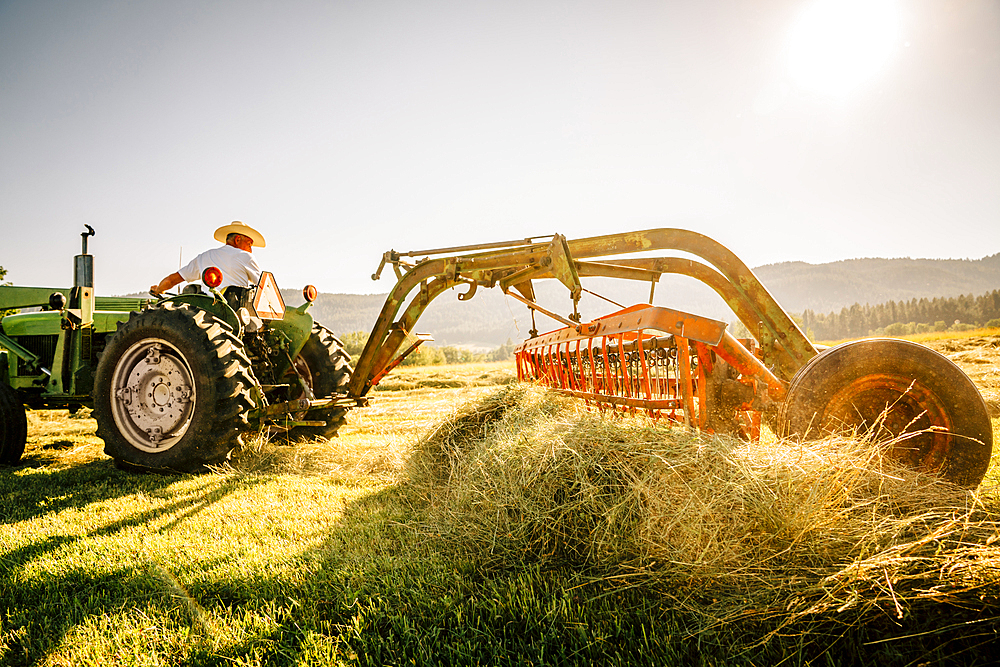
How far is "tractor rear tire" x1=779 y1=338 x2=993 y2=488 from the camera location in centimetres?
213

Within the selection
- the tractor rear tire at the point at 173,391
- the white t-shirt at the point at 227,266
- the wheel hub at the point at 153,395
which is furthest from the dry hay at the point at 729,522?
the white t-shirt at the point at 227,266

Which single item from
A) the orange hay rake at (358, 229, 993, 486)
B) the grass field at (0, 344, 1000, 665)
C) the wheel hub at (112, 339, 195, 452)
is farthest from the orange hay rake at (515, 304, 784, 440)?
the wheel hub at (112, 339, 195, 452)

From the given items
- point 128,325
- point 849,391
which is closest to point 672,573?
point 849,391

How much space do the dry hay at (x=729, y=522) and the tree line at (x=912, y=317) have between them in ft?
115

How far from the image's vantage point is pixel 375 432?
4.91 metres

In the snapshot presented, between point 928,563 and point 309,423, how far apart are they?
12.7 feet

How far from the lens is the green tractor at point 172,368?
10.8 feet

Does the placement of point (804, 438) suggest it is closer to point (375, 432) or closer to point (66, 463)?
point (375, 432)

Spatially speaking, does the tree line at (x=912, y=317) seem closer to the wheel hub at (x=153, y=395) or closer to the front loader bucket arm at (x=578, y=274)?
the front loader bucket arm at (x=578, y=274)

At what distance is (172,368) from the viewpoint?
344 cm

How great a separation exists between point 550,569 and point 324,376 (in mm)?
3599

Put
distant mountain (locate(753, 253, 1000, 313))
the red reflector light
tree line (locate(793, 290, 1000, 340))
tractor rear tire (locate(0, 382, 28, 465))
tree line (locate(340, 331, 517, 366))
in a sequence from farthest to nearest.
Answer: distant mountain (locate(753, 253, 1000, 313)) → tree line (locate(793, 290, 1000, 340)) → tree line (locate(340, 331, 517, 366)) → tractor rear tire (locate(0, 382, 28, 465)) → the red reflector light

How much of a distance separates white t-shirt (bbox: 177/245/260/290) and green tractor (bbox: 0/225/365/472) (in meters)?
0.11

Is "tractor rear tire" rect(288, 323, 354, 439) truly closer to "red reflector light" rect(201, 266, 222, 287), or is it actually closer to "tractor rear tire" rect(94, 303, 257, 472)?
"tractor rear tire" rect(94, 303, 257, 472)
